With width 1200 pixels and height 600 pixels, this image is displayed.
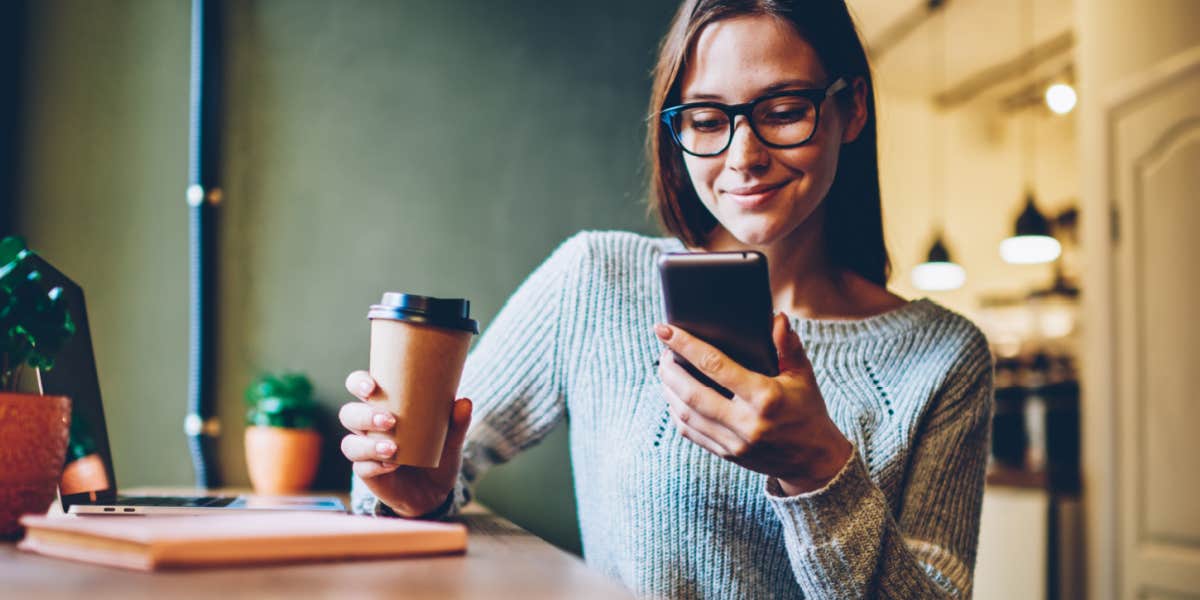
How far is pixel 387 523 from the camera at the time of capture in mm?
745

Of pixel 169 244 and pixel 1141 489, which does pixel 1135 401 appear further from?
pixel 169 244

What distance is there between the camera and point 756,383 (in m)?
0.83

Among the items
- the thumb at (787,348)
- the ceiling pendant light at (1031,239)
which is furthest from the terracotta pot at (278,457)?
the ceiling pendant light at (1031,239)

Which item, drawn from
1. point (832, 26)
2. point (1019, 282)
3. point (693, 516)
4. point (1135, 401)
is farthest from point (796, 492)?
point (1019, 282)

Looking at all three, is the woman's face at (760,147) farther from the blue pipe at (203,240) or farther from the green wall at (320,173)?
the blue pipe at (203,240)

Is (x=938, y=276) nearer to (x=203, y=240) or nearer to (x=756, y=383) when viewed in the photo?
(x=203, y=240)

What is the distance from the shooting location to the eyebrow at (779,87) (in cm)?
107

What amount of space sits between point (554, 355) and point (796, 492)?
43 centimetres

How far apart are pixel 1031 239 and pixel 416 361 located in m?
4.82

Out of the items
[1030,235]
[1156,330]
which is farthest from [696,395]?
[1030,235]

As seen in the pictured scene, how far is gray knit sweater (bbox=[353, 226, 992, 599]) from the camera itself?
110cm

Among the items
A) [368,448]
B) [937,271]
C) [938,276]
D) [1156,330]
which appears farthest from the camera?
[938,276]

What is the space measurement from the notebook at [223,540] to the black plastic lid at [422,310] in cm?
18

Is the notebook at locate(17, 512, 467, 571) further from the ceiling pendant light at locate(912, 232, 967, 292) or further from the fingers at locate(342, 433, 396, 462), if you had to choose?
the ceiling pendant light at locate(912, 232, 967, 292)
